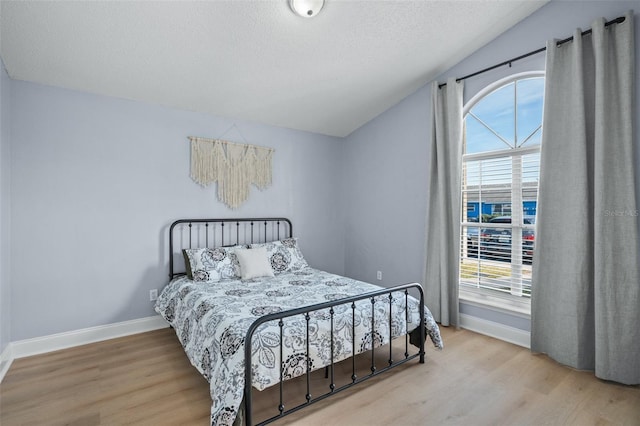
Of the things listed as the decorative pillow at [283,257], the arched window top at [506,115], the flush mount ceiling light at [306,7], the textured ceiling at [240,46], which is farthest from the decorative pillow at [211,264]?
the arched window top at [506,115]

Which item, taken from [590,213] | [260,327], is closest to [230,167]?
[260,327]

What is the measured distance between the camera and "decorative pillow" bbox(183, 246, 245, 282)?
3.15 metres

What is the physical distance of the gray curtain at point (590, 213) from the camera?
89.6 inches

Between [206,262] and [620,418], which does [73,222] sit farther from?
[620,418]

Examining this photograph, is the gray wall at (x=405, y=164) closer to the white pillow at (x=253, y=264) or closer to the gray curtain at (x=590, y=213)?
the gray curtain at (x=590, y=213)

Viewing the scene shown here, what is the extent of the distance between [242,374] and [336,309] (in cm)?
80

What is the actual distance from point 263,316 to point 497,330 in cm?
248

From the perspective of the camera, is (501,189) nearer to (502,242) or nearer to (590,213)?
(502,242)

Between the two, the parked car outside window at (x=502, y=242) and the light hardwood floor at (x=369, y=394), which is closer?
the light hardwood floor at (x=369, y=394)

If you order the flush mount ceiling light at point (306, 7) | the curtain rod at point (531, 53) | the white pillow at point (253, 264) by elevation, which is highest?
the flush mount ceiling light at point (306, 7)

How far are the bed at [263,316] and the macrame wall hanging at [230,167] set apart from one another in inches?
14.8

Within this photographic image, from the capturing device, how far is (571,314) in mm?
2502

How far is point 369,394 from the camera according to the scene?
84.9 inches

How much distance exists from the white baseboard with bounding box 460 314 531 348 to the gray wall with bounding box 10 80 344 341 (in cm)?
291
